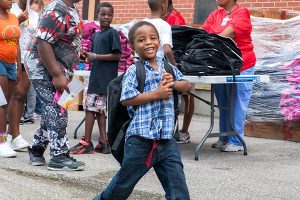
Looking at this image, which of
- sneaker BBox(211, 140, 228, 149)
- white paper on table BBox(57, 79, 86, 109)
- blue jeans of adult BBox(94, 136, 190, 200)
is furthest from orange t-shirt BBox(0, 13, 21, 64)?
blue jeans of adult BBox(94, 136, 190, 200)

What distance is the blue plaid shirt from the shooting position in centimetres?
417

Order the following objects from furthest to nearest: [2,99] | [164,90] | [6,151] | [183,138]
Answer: [183,138]
[6,151]
[2,99]
[164,90]

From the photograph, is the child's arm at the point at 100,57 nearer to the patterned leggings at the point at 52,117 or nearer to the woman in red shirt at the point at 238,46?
the patterned leggings at the point at 52,117

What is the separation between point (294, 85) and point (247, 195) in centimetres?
305

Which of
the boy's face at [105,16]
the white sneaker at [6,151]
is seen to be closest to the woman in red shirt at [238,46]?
the boy's face at [105,16]

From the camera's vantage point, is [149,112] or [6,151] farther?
[6,151]

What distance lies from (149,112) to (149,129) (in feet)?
0.38

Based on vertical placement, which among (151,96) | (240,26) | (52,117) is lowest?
(52,117)

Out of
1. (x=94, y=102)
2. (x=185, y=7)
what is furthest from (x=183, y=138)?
(x=185, y=7)

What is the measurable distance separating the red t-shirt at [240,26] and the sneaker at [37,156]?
8.01 feet

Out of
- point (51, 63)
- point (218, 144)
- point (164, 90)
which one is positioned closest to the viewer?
point (164, 90)

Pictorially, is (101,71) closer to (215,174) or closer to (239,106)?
(239,106)

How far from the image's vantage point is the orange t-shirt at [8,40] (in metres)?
6.87

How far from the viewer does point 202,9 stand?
1109 cm
